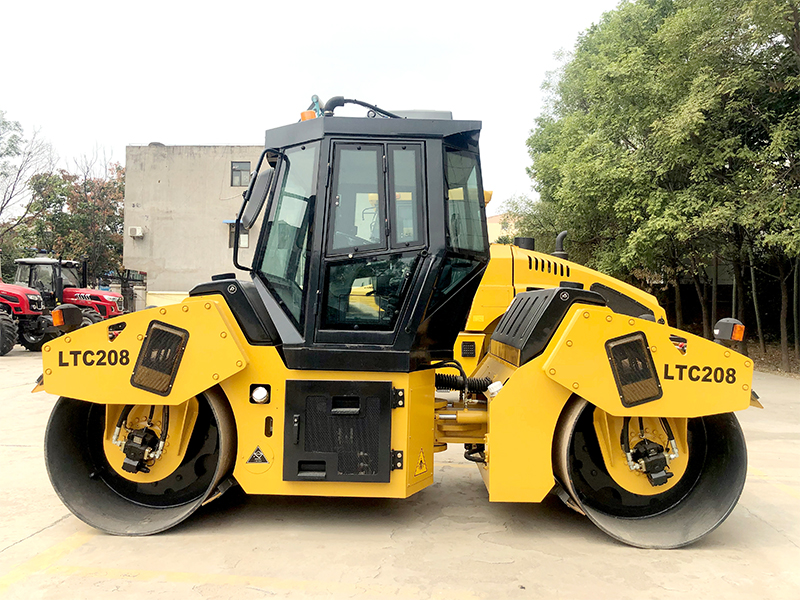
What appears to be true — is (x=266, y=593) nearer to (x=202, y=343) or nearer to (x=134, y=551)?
(x=134, y=551)

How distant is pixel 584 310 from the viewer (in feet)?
13.3

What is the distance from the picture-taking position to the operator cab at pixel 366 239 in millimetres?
4164

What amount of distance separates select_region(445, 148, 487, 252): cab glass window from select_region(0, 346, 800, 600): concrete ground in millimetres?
2018

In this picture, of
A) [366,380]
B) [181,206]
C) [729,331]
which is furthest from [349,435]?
[181,206]

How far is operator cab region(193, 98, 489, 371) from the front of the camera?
13.7 feet

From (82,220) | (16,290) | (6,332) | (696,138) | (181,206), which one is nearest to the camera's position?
(696,138)

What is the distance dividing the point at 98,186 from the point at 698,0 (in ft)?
108

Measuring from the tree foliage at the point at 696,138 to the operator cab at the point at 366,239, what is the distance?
10440 mm

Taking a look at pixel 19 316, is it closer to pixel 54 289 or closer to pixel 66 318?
pixel 54 289

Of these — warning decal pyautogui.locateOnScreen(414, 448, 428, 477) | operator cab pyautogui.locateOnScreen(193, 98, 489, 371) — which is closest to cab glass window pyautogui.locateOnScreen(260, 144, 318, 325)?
operator cab pyautogui.locateOnScreen(193, 98, 489, 371)

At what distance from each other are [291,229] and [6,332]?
15172 millimetres

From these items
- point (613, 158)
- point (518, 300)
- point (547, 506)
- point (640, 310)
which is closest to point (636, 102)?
point (613, 158)

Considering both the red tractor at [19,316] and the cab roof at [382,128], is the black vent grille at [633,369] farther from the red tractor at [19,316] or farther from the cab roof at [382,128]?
the red tractor at [19,316]

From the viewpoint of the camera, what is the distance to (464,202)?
446 cm
